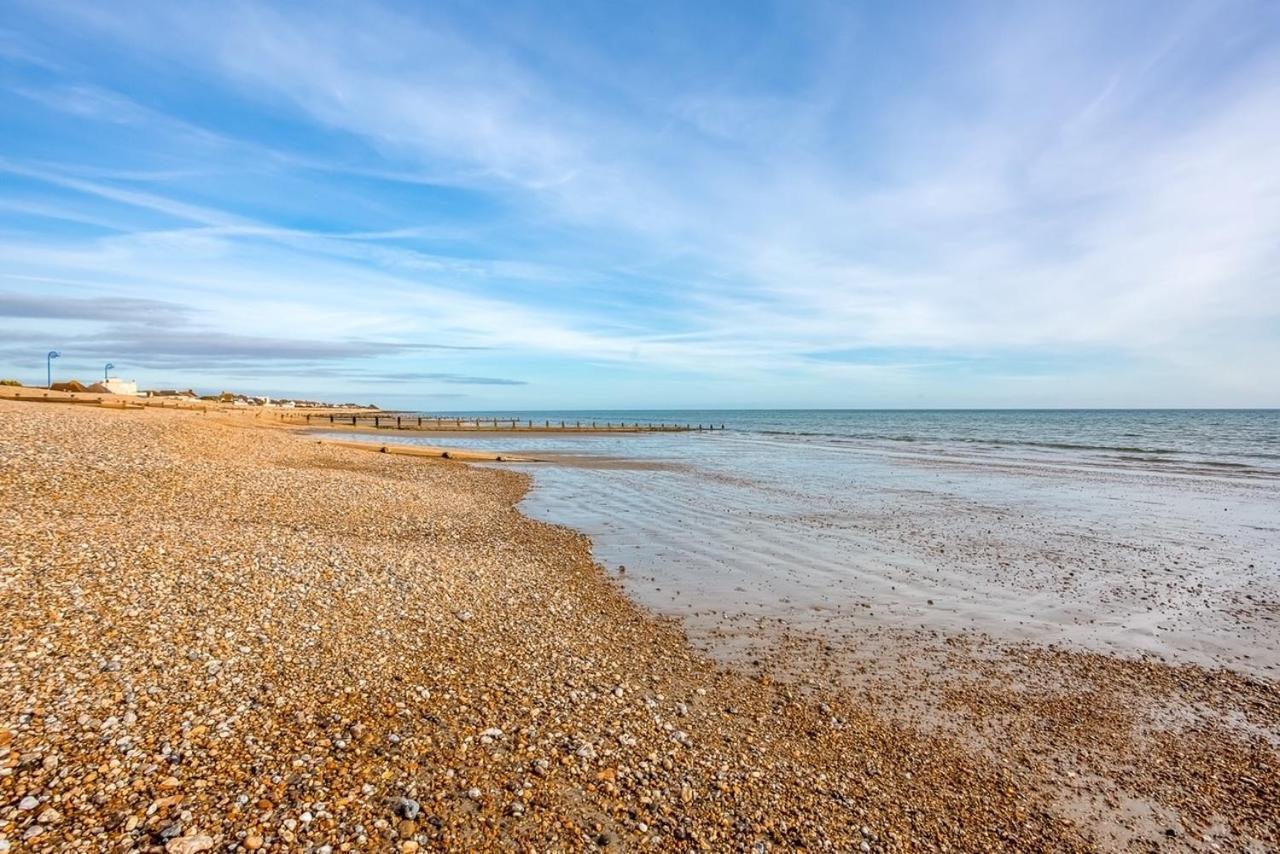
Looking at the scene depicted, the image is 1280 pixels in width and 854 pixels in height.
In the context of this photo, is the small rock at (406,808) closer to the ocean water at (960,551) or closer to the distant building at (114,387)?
the ocean water at (960,551)

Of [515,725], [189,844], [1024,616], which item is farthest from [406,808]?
[1024,616]

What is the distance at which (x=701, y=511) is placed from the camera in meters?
20.9

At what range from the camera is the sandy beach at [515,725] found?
4793mm

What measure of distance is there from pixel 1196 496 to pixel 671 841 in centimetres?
3005

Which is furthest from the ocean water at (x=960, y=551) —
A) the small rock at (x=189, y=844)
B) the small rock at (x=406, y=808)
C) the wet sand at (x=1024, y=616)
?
the small rock at (x=189, y=844)

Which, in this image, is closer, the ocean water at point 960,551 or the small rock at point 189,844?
the small rock at point 189,844

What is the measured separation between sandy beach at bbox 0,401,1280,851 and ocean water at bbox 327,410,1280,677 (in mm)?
1326

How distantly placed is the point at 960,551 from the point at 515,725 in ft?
43.3

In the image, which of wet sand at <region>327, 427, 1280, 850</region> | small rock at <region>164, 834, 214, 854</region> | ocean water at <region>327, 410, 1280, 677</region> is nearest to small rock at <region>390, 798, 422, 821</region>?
small rock at <region>164, 834, 214, 854</region>

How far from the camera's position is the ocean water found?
34.8ft

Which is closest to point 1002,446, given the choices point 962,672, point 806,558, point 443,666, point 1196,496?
point 1196,496

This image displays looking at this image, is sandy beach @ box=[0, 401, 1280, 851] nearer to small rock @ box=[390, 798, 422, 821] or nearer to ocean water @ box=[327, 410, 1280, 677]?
small rock @ box=[390, 798, 422, 821]

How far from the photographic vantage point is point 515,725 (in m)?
6.24

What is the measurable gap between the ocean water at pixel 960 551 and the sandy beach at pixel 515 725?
52.2 inches
